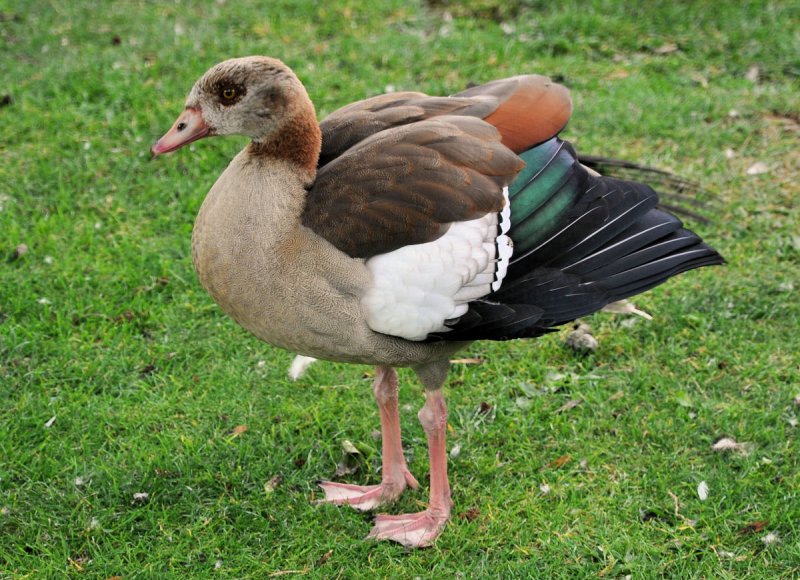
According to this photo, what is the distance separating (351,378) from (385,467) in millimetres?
715

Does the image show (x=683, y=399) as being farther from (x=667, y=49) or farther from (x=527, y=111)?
(x=667, y=49)

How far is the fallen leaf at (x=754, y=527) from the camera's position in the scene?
370 centimetres

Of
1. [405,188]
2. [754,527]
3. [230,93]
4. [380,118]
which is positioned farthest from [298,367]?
[754,527]

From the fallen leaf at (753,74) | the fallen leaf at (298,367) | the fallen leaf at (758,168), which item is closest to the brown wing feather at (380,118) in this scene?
the fallen leaf at (298,367)

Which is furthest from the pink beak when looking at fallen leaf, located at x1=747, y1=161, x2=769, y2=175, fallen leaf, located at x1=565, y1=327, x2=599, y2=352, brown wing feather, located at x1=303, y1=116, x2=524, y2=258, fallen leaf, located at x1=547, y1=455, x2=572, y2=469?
fallen leaf, located at x1=747, y1=161, x2=769, y2=175

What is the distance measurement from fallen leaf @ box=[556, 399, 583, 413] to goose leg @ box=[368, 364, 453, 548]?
0.76 metres

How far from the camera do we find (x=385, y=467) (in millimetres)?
3975

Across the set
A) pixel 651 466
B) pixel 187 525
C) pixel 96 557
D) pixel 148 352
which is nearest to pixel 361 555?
pixel 187 525

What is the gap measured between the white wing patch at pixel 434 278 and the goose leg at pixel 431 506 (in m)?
0.50

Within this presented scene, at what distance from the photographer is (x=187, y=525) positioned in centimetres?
381

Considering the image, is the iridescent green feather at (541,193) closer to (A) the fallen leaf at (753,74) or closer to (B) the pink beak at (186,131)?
(B) the pink beak at (186,131)

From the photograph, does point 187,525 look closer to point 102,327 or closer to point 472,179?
point 102,327

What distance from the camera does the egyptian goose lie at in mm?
3266

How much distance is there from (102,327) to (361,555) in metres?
1.87
